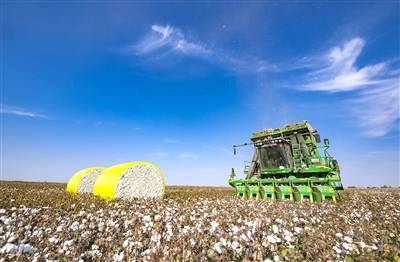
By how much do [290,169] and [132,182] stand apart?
10898 millimetres

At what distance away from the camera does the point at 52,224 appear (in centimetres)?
657

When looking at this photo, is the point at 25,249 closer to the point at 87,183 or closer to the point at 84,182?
the point at 84,182

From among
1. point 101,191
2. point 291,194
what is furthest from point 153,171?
point 291,194

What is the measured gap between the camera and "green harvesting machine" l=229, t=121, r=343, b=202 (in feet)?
Result: 47.5

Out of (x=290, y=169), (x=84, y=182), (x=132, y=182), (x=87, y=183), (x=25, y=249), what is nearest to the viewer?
(x=25, y=249)

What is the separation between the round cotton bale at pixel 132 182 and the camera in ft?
44.5

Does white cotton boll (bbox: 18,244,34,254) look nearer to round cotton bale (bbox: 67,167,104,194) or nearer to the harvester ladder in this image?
round cotton bale (bbox: 67,167,104,194)

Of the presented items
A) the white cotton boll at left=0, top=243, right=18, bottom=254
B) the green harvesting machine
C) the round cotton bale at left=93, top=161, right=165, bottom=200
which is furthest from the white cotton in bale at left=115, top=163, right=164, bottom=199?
the white cotton boll at left=0, top=243, right=18, bottom=254

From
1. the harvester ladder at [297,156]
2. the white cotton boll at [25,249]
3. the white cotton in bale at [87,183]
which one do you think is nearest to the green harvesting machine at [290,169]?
the harvester ladder at [297,156]

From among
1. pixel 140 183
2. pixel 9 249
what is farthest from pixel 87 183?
pixel 9 249

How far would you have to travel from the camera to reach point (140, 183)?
14.8 meters

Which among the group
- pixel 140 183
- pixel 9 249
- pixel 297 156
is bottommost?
pixel 9 249

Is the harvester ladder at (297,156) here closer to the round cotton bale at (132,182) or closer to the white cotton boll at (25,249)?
the round cotton bale at (132,182)

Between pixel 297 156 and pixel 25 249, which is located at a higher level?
pixel 297 156
